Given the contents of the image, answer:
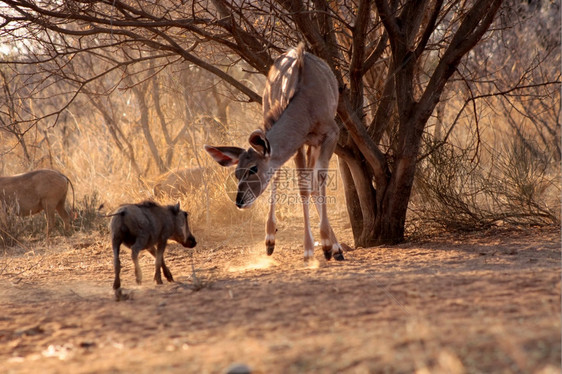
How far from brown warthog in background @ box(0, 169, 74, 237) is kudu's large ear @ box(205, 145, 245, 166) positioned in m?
5.08

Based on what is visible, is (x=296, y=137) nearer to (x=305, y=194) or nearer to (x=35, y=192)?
(x=305, y=194)

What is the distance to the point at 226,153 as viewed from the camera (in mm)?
5961

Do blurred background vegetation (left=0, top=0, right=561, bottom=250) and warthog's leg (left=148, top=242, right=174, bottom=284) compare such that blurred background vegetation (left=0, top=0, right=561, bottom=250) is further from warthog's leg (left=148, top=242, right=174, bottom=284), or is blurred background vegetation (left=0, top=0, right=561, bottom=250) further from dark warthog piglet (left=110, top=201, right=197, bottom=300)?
warthog's leg (left=148, top=242, right=174, bottom=284)

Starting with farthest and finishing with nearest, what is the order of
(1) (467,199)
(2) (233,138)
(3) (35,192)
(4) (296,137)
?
(2) (233,138) → (3) (35,192) → (1) (467,199) → (4) (296,137)

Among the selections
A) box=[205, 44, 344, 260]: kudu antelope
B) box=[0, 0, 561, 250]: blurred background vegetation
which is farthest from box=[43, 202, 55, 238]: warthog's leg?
box=[205, 44, 344, 260]: kudu antelope

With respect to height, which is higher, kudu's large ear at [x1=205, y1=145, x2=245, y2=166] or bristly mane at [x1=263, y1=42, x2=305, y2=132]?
bristly mane at [x1=263, y1=42, x2=305, y2=132]

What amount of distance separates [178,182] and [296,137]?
5399mm

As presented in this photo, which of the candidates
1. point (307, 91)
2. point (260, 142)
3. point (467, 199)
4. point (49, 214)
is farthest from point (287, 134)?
point (49, 214)

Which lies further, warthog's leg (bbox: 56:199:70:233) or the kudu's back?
warthog's leg (bbox: 56:199:70:233)

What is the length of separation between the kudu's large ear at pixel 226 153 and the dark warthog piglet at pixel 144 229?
0.63 m

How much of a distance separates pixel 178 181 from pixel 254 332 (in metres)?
7.97

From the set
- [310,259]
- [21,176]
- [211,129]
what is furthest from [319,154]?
[211,129]

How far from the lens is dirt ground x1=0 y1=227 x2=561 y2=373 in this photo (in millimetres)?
2637

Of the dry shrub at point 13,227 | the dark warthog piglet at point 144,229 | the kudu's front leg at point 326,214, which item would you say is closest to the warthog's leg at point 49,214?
the dry shrub at point 13,227
